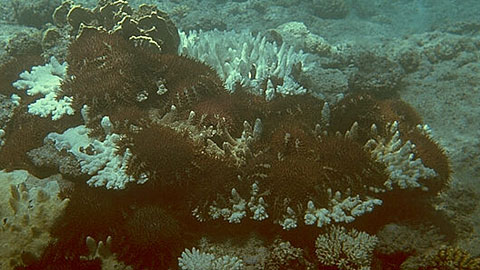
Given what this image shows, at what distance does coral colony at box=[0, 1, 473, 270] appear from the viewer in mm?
3285

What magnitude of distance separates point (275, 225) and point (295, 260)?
0.38 m

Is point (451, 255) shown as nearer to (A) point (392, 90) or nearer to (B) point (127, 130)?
(B) point (127, 130)

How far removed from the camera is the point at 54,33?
6504mm

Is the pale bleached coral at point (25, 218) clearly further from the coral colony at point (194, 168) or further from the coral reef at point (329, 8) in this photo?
the coral reef at point (329, 8)

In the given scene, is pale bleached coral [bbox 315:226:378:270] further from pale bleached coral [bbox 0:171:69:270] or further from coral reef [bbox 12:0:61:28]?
coral reef [bbox 12:0:61:28]

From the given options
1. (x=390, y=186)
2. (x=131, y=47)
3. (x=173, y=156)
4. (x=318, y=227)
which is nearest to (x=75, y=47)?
(x=131, y=47)

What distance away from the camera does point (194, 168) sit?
354 centimetres

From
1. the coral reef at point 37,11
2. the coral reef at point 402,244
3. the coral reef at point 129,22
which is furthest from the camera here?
the coral reef at point 37,11

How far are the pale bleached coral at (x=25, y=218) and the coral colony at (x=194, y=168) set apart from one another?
0.01 metres

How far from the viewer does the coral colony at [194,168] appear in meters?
3.29

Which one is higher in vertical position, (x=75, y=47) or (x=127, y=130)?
(x=75, y=47)

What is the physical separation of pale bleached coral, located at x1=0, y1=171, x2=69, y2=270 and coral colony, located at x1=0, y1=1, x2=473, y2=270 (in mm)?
15

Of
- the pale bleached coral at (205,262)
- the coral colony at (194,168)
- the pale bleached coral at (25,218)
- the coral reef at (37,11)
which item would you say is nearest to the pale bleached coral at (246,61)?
the coral colony at (194,168)

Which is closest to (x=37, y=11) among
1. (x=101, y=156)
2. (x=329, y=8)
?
(x=101, y=156)
